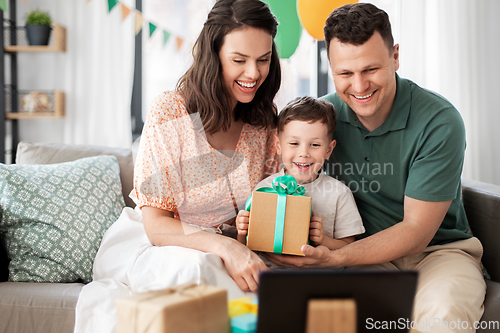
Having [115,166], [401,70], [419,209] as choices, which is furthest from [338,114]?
[401,70]

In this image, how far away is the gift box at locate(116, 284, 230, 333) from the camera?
0.62 meters

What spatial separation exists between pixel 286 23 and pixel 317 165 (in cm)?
121

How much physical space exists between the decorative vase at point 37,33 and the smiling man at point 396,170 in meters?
2.64

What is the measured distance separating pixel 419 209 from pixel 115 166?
1277 mm

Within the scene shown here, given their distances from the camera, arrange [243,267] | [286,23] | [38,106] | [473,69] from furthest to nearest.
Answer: [38,106] → [473,69] → [286,23] → [243,267]

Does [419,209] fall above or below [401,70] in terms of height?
below

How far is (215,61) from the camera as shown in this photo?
1.46 metres

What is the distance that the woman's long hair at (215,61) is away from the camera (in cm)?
142

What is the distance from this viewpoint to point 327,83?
11.7 ft

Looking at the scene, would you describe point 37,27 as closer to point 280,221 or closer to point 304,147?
point 304,147

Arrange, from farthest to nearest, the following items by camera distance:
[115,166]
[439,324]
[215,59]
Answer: [115,166] → [215,59] → [439,324]

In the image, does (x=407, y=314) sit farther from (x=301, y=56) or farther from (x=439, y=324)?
(x=301, y=56)

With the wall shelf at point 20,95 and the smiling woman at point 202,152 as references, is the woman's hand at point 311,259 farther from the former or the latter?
the wall shelf at point 20,95

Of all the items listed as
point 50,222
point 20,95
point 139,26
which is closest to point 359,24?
point 50,222
